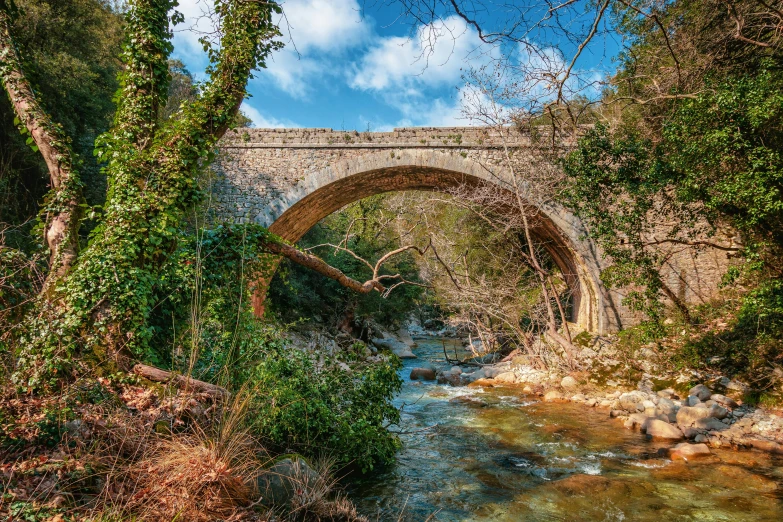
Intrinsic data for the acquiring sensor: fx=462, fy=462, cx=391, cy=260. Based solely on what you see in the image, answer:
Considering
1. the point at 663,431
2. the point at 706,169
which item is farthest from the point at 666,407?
the point at 706,169

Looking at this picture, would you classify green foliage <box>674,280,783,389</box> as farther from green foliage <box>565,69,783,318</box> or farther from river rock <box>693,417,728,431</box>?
river rock <box>693,417,728,431</box>

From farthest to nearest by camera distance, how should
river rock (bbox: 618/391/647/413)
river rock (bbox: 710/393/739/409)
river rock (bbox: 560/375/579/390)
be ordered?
river rock (bbox: 560/375/579/390) → river rock (bbox: 618/391/647/413) → river rock (bbox: 710/393/739/409)

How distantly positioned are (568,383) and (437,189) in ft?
19.6

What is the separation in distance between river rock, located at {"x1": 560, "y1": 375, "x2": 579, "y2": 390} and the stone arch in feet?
6.34

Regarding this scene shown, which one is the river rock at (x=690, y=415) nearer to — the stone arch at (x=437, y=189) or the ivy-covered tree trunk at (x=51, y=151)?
the stone arch at (x=437, y=189)

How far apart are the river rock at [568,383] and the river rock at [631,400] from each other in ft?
4.37

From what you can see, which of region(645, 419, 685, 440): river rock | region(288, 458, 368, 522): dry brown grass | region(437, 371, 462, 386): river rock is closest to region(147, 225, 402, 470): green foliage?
region(288, 458, 368, 522): dry brown grass

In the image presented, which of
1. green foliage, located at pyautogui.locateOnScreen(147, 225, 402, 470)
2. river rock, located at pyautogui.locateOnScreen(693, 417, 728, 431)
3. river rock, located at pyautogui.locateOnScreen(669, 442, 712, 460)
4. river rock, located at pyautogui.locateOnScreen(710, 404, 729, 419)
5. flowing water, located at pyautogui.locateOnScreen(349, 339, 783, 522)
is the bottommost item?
flowing water, located at pyautogui.locateOnScreen(349, 339, 783, 522)

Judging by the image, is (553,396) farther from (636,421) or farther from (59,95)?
(59,95)

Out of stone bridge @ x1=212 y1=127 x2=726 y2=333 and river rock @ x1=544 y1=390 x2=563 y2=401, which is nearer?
river rock @ x1=544 y1=390 x2=563 y2=401

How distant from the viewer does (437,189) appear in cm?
1273

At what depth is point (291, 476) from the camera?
140 inches

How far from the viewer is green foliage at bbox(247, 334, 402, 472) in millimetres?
4340

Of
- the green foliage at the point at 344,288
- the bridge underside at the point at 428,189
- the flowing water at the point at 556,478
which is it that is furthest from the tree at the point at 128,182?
the green foliage at the point at 344,288
